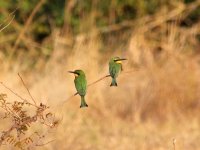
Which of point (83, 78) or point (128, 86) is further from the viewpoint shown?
point (128, 86)

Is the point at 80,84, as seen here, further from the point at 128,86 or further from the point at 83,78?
the point at 128,86

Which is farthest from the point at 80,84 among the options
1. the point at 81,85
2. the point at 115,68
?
the point at 115,68

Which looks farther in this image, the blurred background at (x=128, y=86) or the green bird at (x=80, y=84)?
the blurred background at (x=128, y=86)

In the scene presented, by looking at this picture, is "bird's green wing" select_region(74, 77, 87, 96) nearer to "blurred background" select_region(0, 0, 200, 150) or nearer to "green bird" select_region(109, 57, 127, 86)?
"green bird" select_region(109, 57, 127, 86)

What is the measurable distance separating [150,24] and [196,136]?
10.5ft

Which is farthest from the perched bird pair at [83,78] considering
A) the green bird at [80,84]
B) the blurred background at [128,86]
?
the blurred background at [128,86]

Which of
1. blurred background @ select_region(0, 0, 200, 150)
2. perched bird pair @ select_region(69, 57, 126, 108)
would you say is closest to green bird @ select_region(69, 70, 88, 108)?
perched bird pair @ select_region(69, 57, 126, 108)

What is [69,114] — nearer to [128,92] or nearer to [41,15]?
[128,92]

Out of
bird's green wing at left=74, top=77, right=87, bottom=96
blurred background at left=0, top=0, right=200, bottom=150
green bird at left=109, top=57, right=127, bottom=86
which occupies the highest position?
blurred background at left=0, top=0, right=200, bottom=150

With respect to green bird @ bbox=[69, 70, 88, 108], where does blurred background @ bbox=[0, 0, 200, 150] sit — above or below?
above

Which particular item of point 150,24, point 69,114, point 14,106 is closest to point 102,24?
point 150,24

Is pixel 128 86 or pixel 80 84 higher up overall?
pixel 128 86

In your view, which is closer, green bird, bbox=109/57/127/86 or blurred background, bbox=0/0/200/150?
green bird, bbox=109/57/127/86

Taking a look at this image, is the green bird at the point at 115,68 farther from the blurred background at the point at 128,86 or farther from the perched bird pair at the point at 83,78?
the blurred background at the point at 128,86
